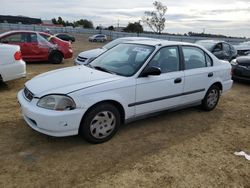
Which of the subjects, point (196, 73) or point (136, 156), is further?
point (196, 73)

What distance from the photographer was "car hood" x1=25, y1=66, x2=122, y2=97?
158 inches

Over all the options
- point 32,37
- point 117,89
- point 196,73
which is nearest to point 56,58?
point 32,37

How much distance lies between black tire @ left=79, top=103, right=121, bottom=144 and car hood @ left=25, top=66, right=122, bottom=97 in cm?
38

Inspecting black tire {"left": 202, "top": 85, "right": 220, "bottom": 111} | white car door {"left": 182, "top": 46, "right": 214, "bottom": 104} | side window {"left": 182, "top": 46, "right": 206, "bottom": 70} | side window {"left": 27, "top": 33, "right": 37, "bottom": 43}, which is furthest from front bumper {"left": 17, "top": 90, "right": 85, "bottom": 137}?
side window {"left": 27, "top": 33, "right": 37, "bottom": 43}

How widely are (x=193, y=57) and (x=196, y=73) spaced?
351 millimetres

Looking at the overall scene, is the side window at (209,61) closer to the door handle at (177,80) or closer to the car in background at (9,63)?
the door handle at (177,80)

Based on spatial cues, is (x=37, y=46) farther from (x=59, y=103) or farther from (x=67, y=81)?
(x=59, y=103)

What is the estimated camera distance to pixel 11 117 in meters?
5.24

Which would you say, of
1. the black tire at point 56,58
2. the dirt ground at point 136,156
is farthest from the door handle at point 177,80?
the black tire at point 56,58

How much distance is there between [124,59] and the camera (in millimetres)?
5047

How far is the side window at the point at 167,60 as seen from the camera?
16.1 feet

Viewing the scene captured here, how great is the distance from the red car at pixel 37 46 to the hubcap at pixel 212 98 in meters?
8.22

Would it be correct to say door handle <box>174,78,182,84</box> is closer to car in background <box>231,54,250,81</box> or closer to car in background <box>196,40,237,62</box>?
car in background <box>231,54,250,81</box>

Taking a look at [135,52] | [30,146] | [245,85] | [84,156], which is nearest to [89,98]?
[84,156]
